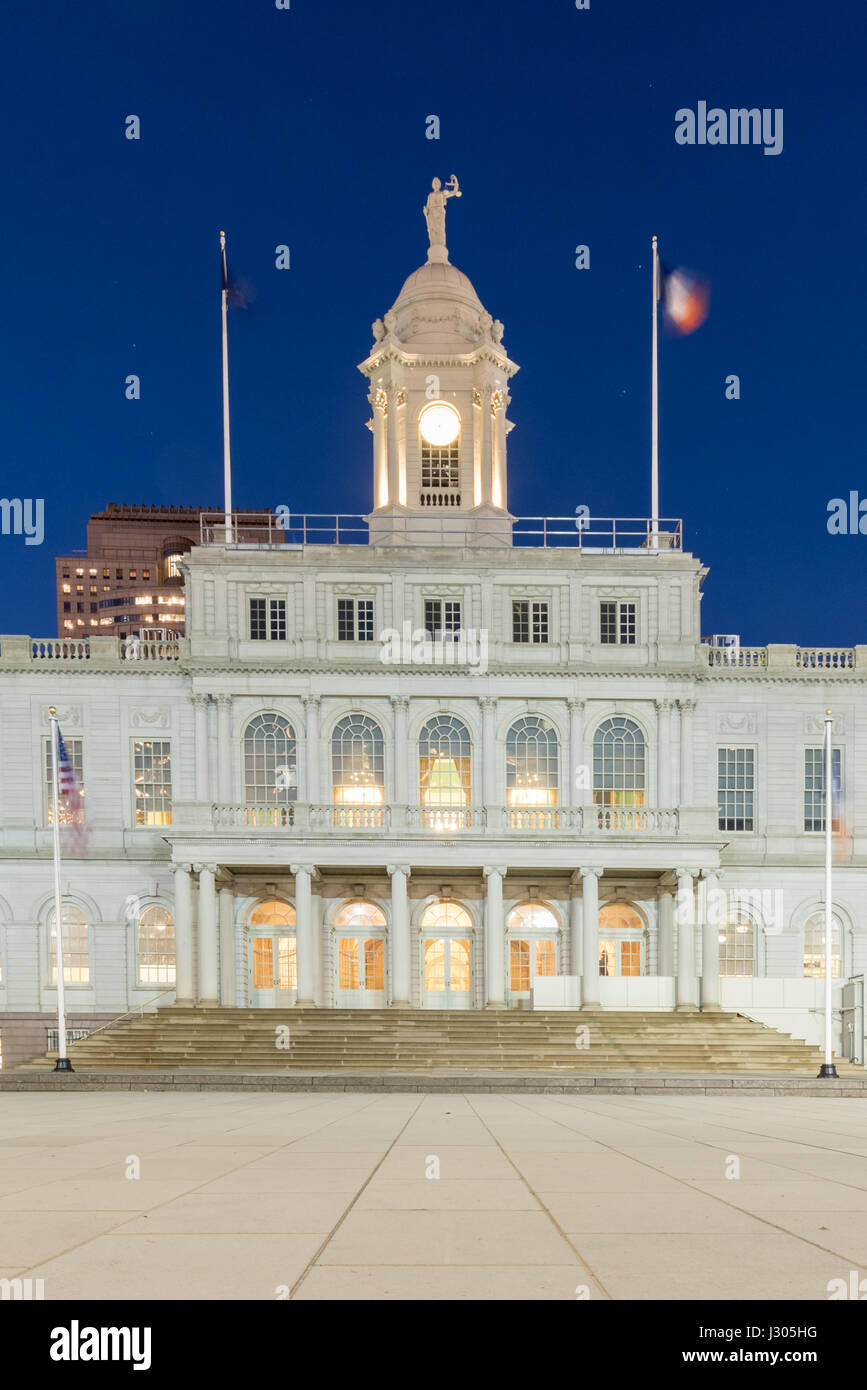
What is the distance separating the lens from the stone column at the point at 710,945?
119 feet

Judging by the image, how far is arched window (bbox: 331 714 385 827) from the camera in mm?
39375

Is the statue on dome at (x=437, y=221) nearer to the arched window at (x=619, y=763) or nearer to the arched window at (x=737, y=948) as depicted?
the arched window at (x=619, y=763)

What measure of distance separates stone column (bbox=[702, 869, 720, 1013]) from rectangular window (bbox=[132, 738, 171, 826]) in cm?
2097

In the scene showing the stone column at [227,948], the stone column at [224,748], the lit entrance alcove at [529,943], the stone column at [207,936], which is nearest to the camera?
the stone column at [207,936]

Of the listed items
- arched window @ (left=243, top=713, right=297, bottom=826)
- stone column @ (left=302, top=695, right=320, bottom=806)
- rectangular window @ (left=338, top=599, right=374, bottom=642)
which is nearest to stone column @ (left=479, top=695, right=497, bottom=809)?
rectangular window @ (left=338, top=599, right=374, bottom=642)

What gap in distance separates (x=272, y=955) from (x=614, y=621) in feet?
61.9

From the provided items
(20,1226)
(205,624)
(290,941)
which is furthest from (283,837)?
(20,1226)

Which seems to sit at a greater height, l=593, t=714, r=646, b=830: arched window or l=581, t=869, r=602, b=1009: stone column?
l=593, t=714, r=646, b=830: arched window

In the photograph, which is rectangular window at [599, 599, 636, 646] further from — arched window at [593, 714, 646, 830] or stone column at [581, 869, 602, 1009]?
stone column at [581, 869, 602, 1009]

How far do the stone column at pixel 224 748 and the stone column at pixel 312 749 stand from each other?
2.90 metres

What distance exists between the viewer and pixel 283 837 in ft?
118

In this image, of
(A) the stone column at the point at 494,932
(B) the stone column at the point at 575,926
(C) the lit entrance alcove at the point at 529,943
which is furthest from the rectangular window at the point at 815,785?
(A) the stone column at the point at 494,932
